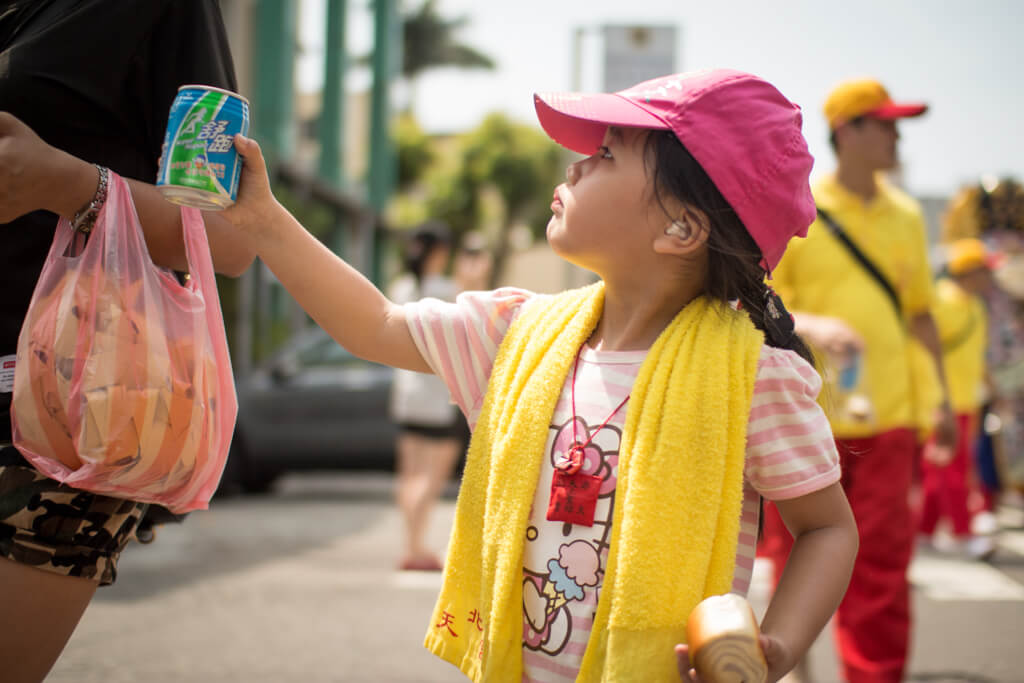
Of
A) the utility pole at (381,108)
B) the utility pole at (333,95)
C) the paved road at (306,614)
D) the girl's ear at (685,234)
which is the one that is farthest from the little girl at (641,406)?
the utility pole at (381,108)

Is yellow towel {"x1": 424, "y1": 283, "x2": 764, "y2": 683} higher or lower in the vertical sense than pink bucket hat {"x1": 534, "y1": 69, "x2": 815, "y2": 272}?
lower

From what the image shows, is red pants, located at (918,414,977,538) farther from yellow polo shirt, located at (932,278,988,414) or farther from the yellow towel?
the yellow towel

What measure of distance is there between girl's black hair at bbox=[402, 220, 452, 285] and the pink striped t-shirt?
4.52 meters

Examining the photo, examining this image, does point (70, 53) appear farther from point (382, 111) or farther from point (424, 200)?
point (424, 200)

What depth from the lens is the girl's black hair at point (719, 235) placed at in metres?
1.73

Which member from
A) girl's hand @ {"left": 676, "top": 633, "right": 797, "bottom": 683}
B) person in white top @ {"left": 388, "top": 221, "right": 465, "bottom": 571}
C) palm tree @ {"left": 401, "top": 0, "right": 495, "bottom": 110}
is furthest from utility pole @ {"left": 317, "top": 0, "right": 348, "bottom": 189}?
palm tree @ {"left": 401, "top": 0, "right": 495, "bottom": 110}

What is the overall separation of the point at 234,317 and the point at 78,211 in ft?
42.2

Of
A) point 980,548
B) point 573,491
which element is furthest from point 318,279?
point 980,548

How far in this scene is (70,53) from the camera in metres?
1.71

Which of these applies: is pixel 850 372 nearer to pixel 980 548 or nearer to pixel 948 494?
pixel 980 548

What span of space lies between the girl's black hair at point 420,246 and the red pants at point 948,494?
12.0 feet

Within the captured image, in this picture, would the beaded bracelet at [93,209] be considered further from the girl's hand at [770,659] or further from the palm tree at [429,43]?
the palm tree at [429,43]

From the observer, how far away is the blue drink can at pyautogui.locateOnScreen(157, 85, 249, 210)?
1.52 meters

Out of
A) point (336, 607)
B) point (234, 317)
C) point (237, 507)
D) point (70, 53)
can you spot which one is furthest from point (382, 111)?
point (70, 53)
